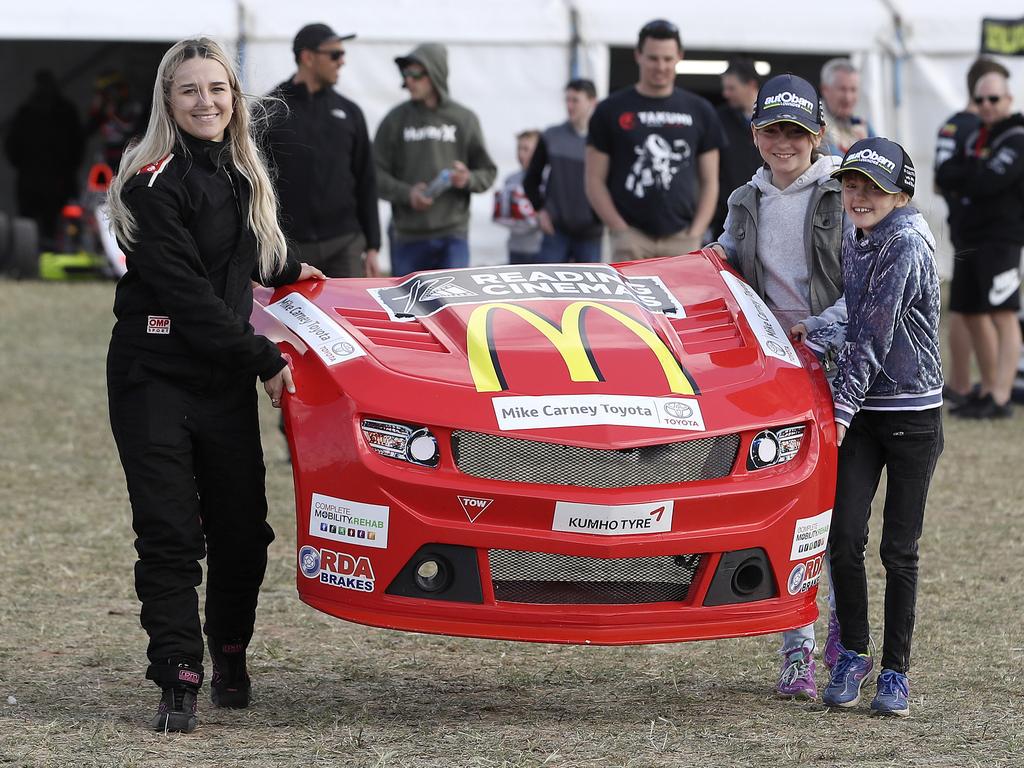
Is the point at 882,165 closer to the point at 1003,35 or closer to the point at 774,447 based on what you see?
the point at 774,447

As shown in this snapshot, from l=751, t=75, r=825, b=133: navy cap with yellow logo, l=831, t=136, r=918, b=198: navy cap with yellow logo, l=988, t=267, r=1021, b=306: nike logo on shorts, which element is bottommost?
l=988, t=267, r=1021, b=306: nike logo on shorts

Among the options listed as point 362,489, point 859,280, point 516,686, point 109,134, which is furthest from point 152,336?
point 109,134

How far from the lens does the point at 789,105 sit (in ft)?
15.9

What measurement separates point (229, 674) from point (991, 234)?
23.8ft

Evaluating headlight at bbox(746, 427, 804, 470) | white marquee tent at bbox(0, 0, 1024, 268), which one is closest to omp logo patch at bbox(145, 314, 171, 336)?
headlight at bbox(746, 427, 804, 470)

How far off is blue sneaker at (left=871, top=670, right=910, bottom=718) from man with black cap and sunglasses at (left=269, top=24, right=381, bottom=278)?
14.0 feet

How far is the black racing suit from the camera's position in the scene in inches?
177

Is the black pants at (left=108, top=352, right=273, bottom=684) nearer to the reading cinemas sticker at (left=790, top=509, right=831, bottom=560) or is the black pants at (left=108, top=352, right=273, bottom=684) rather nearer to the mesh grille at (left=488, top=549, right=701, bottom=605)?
the mesh grille at (left=488, top=549, right=701, bottom=605)

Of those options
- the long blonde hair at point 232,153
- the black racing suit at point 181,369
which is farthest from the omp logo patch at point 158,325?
the long blonde hair at point 232,153

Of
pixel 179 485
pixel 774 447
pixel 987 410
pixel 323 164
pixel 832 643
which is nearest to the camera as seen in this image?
pixel 774 447

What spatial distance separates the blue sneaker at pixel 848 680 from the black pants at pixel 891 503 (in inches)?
2.7

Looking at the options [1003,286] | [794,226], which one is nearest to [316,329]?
[794,226]

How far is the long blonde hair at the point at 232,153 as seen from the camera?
455 centimetres

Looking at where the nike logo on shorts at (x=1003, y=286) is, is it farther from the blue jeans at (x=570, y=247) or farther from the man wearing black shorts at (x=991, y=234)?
the blue jeans at (x=570, y=247)
